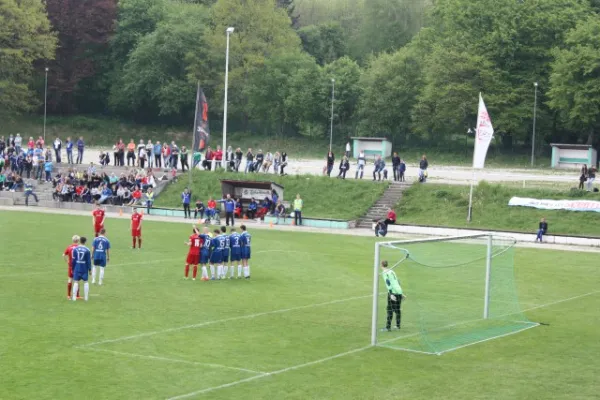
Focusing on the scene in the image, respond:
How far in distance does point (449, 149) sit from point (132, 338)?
64.3 metres

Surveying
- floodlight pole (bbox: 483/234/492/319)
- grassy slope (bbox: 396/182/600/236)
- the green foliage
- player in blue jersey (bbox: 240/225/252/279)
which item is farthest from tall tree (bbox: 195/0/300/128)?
floodlight pole (bbox: 483/234/492/319)

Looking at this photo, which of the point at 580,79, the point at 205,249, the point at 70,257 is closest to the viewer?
Answer: the point at 70,257

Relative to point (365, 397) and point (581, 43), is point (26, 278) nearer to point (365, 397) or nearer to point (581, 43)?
point (365, 397)

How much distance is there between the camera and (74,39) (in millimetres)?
93688

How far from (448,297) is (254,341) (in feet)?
24.8

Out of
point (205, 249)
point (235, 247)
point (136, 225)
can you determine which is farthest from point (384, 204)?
point (205, 249)

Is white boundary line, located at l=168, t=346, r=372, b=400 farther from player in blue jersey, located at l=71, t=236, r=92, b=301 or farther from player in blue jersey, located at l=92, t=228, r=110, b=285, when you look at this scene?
player in blue jersey, located at l=92, t=228, r=110, b=285

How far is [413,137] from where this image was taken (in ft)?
273

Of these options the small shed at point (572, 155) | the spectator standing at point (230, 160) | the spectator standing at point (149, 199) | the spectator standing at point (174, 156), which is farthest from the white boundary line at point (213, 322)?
the small shed at point (572, 155)

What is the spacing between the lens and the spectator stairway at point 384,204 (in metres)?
49.2

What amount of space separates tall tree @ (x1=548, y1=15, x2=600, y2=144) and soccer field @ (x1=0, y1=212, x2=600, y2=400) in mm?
40740

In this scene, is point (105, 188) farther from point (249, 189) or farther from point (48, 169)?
point (249, 189)

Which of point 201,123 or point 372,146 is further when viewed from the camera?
point 372,146

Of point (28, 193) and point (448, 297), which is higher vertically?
point (28, 193)
